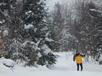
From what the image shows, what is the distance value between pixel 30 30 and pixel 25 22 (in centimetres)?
84

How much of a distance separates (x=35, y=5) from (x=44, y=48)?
423 cm

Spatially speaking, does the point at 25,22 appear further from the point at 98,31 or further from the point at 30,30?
the point at 98,31

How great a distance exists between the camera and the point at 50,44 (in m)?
33.8

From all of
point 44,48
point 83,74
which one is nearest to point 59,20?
point 44,48

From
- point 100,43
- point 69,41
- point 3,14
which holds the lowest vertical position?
point 69,41

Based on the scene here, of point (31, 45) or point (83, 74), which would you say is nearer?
point (83, 74)

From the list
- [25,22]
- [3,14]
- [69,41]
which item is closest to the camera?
[3,14]

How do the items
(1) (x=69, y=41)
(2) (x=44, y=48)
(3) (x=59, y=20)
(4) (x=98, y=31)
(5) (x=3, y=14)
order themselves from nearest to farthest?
1. (5) (x=3, y=14)
2. (2) (x=44, y=48)
3. (4) (x=98, y=31)
4. (1) (x=69, y=41)
5. (3) (x=59, y=20)

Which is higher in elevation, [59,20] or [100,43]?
[100,43]

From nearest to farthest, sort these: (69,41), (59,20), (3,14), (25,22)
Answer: (3,14), (25,22), (69,41), (59,20)

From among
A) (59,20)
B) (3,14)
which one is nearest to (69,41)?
(59,20)

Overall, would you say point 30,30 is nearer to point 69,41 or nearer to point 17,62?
point 17,62

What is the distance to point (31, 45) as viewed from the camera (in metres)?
29.4

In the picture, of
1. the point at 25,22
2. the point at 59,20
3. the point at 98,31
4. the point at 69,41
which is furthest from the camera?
the point at 59,20
